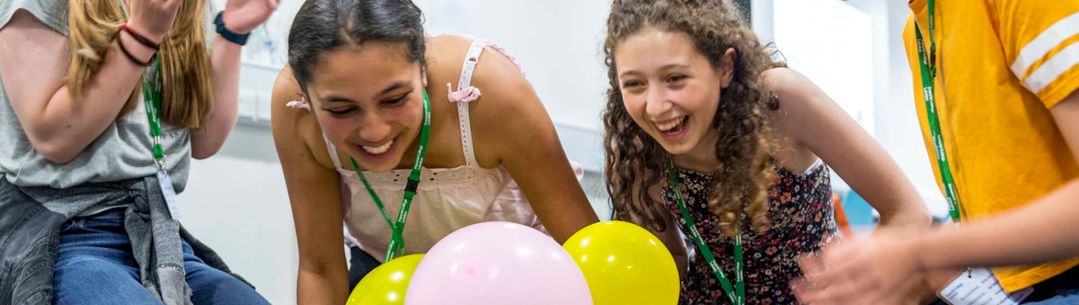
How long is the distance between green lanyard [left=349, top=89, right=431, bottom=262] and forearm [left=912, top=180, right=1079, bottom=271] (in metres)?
0.98

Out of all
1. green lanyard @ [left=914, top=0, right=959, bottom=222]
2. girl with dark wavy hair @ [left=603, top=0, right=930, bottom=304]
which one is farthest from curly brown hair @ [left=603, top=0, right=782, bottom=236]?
green lanyard @ [left=914, top=0, right=959, bottom=222]

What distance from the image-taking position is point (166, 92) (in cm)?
183

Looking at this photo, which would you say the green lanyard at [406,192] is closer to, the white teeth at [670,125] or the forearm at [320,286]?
the forearm at [320,286]

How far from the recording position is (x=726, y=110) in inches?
74.6

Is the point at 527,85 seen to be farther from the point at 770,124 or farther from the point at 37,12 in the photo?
the point at 37,12

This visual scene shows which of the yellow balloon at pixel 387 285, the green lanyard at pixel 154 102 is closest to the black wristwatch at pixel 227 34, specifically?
the green lanyard at pixel 154 102

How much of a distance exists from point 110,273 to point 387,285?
0.45 m

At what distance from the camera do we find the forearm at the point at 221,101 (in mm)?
1915

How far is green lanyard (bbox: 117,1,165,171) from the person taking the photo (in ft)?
5.83

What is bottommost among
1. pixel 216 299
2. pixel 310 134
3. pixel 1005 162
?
pixel 216 299

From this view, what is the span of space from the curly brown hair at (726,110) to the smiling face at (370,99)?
464mm

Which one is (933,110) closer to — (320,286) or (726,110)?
(726,110)

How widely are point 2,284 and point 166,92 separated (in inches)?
17.6

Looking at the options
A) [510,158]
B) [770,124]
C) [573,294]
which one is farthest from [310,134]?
[770,124]
